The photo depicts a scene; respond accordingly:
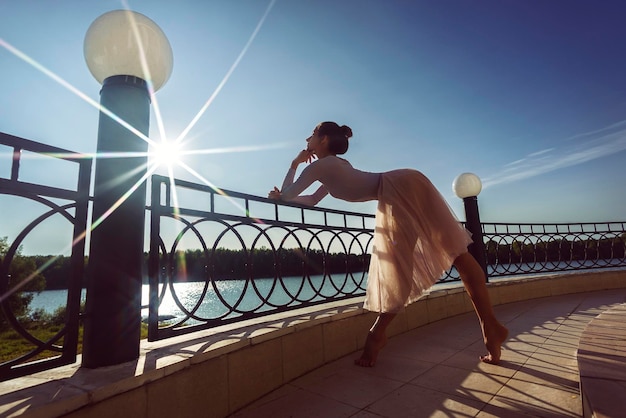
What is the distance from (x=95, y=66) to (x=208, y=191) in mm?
939

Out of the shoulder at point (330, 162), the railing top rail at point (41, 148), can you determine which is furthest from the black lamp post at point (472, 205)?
the railing top rail at point (41, 148)

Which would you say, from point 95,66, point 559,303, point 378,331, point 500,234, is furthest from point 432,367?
point 500,234

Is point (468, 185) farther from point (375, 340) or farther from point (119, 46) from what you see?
point (119, 46)

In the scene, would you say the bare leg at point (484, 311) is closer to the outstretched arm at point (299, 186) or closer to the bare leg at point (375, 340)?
the bare leg at point (375, 340)

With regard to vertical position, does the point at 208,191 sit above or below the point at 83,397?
above

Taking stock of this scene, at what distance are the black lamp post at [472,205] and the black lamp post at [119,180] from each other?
4495 mm

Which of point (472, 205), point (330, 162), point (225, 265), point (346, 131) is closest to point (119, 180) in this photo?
point (225, 265)

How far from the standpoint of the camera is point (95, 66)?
5.41 ft

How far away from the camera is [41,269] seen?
1403 mm

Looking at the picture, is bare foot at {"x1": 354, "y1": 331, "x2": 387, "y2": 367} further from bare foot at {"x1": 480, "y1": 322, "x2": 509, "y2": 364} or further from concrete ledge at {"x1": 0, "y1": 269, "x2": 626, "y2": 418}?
bare foot at {"x1": 480, "y1": 322, "x2": 509, "y2": 364}

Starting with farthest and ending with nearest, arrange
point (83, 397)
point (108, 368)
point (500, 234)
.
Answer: point (500, 234)
point (108, 368)
point (83, 397)

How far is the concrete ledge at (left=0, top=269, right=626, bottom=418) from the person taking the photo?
42.5 inches

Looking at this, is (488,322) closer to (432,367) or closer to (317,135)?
(432,367)

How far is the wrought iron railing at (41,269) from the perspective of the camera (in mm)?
1255
